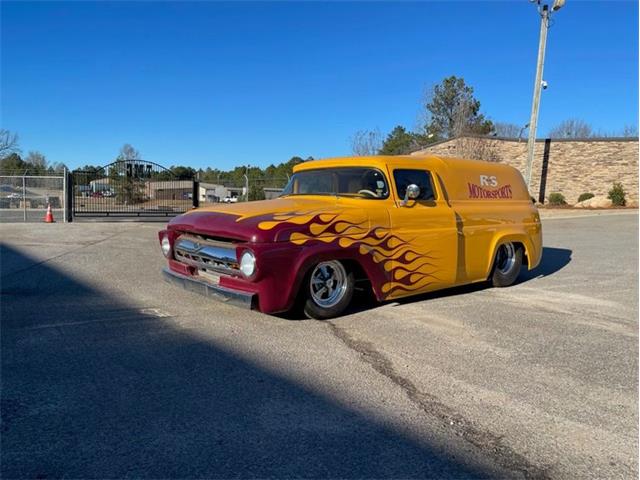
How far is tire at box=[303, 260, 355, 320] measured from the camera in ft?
17.1

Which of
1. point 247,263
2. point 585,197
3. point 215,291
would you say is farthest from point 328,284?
point 585,197

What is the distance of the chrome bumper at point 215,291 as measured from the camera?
15.6ft

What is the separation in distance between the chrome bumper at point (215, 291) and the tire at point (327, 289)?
686mm

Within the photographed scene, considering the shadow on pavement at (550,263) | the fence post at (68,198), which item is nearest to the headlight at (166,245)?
the shadow on pavement at (550,263)

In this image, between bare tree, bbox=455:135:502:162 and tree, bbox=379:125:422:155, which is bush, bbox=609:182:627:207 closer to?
bare tree, bbox=455:135:502:162

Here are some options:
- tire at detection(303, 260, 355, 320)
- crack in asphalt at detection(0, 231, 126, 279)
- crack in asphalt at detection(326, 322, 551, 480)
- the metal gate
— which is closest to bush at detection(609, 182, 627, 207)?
the metal gate

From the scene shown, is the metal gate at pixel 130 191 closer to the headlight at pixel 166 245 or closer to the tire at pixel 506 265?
the headlight at pixel 166 245

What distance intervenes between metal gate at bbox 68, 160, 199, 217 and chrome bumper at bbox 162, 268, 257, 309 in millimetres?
13889

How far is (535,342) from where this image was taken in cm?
488

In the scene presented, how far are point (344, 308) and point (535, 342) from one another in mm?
1960

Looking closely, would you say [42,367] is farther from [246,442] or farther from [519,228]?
[519,228]

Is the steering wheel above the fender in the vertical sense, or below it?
above

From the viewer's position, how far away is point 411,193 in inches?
225

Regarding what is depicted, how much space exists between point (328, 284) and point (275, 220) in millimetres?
1000
